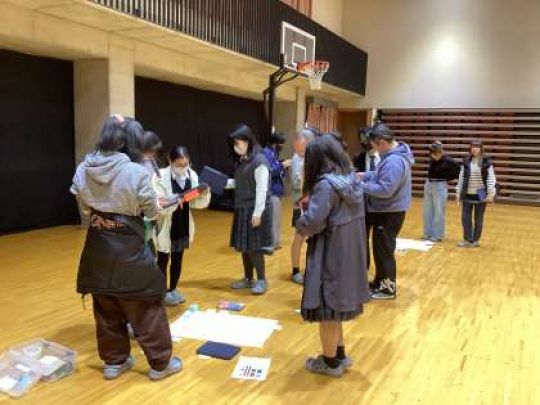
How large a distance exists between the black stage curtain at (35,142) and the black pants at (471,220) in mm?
5505

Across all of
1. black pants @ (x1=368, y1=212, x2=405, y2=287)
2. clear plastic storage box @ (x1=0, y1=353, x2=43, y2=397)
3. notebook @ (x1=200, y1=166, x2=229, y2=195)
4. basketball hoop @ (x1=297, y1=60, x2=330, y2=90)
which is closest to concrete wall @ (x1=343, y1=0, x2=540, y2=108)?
basketball hoop @ (x1=297, y1=60, x2=330, y2=90)

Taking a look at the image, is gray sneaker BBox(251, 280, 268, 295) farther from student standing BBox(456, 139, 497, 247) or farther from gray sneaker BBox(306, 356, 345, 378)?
student standing BBox(456, 139, 497, 247)

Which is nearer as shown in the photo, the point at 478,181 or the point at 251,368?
the point at 251,368

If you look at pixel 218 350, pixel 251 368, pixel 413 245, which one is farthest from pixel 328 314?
pixel 413 245

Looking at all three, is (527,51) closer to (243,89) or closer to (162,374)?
(243,89)

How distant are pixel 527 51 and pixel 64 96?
10.4 meters

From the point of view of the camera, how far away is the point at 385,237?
174 inches

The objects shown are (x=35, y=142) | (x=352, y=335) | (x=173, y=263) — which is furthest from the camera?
(x=35, y=142)

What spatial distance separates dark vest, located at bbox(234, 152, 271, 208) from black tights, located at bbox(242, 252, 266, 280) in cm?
44

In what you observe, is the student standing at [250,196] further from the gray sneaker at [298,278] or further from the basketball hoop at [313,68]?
the basketball hoop at [313,68]

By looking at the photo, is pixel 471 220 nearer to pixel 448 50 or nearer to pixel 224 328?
pixel 224 328

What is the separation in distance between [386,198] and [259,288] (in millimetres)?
1317

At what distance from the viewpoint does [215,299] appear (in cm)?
438

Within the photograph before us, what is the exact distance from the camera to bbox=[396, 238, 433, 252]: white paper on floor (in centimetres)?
683
